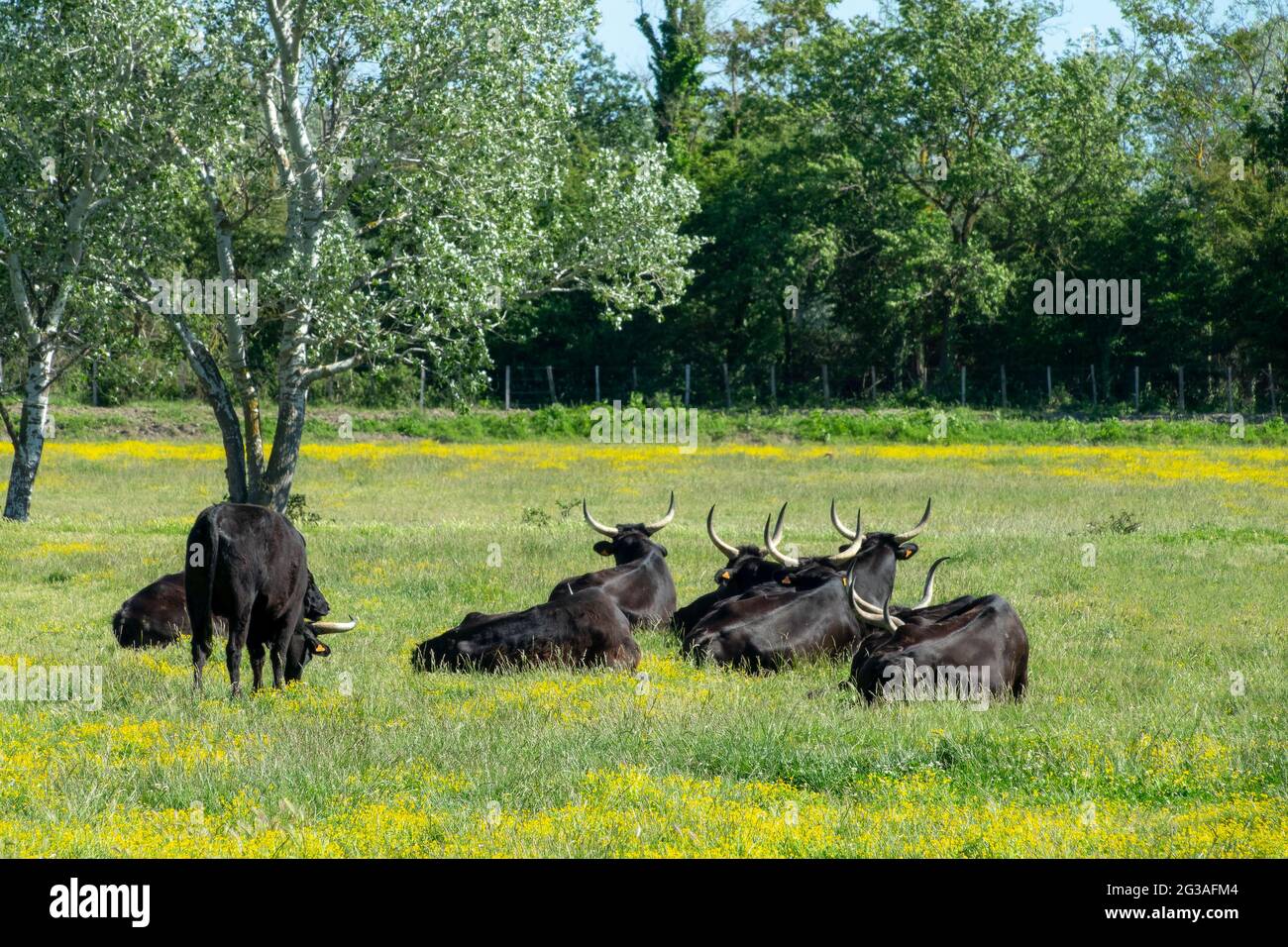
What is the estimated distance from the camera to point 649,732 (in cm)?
861

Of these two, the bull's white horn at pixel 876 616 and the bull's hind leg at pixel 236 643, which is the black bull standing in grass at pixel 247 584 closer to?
the bull's hind leg at pixel 236 643

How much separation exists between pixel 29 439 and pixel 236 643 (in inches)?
588

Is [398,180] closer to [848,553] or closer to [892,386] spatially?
[848,553]

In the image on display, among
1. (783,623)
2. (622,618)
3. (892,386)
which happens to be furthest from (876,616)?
(892,386)

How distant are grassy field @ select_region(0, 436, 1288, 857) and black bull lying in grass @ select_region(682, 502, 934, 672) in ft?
0.79

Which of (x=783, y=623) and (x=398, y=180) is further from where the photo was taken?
(x=398, y=180)

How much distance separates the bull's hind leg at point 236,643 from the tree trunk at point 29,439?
569 inches

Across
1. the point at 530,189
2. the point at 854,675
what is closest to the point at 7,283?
the point at 530,189

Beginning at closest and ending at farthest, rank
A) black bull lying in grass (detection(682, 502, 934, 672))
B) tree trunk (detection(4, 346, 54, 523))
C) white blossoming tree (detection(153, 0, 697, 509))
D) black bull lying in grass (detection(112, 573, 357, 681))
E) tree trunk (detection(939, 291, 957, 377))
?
1. black bull lying in grass (detection(682, 502, 934, 672))
2. black bull lying in grass (detection(112, 573, 357, 681))
3. white blossoming tree (detection(153, 0, 697, 509))
4. tree trunk (detection(4, 346, 54, 523))
5. tree trunk (detection(939, 291, 957, 377))

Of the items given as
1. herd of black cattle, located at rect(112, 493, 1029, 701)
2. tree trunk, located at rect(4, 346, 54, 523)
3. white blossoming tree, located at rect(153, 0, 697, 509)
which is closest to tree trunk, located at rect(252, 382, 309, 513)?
white blossoming tree, located at rect(153, 0, 697, 509)

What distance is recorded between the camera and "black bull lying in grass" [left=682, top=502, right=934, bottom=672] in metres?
11.5

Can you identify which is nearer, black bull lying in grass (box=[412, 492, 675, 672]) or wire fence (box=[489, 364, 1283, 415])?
black bull lying in grass (box=[412, 492, 675, 672])

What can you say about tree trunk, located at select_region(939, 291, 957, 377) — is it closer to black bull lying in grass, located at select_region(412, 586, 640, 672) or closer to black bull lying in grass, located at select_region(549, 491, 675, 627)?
black bull lying in grass, located at select_region(549, 491, 675, 627)

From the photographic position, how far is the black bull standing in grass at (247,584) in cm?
998
